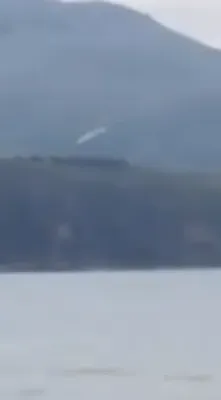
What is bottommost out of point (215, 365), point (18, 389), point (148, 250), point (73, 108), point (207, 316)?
point (18, 389)

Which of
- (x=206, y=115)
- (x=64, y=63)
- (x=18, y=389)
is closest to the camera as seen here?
(x=18, y=389)

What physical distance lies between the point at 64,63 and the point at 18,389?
24770 millimetres

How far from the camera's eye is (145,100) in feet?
97.0

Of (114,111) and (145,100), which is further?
(145,100)

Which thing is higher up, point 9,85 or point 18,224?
point 9,85

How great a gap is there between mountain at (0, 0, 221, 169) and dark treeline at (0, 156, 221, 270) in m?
0.96

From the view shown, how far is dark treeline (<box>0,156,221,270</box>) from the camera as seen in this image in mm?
18141

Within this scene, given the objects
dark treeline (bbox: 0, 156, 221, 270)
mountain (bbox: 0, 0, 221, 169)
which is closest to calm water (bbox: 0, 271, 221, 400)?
dark treeline (bbox: 0, 156, 221, 270)

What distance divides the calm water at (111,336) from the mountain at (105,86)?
3.17 meters

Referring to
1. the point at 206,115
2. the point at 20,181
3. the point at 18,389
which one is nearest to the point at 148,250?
the point at 20,181

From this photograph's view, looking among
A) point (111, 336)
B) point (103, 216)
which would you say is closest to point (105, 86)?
point (103, 216)

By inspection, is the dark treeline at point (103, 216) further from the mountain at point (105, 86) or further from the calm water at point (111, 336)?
the mountain at point (105, 86)

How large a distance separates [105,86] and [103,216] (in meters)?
12.5

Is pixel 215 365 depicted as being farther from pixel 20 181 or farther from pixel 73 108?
pixel 73 108
